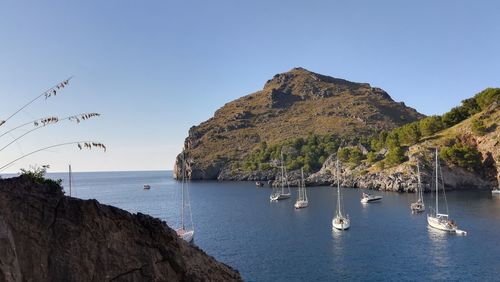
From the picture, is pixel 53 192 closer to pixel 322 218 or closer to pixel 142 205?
pixel 322 218

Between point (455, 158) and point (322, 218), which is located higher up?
point (455, 158)

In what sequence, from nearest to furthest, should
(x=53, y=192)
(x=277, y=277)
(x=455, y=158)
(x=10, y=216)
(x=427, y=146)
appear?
(x=10, y=216) < (x=53, y=192) < (x=277, y=277) < (x=455, y=158) < (x=427, y=146)

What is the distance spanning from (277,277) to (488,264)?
32146 mm

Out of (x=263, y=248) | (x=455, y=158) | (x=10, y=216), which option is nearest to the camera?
(x=10, y=216)

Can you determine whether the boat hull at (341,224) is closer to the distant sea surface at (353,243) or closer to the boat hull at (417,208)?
the distant sea surface at (353,243)

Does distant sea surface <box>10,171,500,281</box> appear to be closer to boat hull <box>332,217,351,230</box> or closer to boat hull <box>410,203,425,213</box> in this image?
boat hull <box>332,217,351,230</box>

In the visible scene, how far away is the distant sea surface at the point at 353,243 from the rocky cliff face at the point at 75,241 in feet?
155

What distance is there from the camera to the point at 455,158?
18062cm

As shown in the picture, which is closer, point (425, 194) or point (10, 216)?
point (10, 216)

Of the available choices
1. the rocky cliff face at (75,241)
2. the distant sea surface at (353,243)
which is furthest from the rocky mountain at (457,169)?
the rocky cliff face at (75,241)

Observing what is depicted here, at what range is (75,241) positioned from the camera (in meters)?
14.4

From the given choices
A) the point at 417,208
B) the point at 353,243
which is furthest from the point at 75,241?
the point at 417,208

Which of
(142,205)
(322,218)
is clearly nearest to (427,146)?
(322,218)

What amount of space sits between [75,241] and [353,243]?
72952 mm
